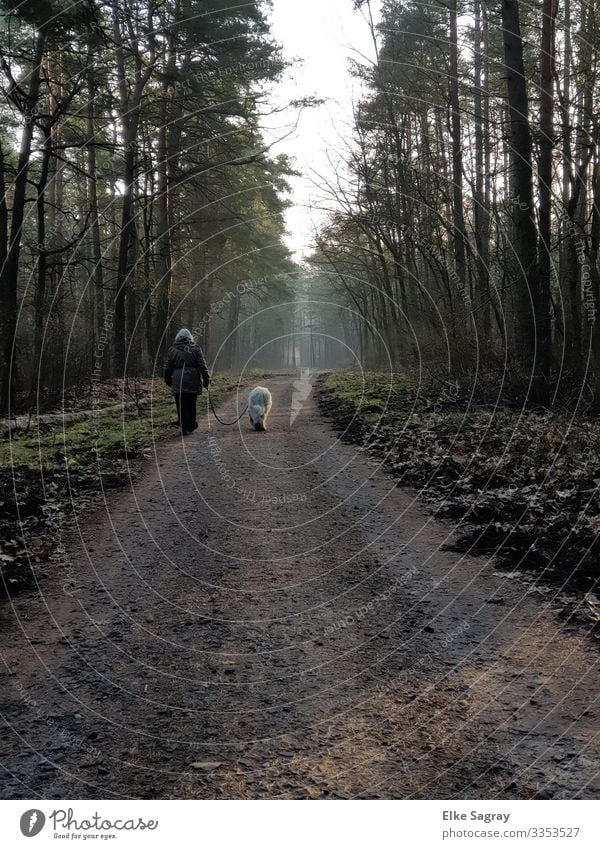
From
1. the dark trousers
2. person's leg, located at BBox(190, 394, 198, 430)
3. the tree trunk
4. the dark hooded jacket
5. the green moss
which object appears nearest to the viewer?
the green moss

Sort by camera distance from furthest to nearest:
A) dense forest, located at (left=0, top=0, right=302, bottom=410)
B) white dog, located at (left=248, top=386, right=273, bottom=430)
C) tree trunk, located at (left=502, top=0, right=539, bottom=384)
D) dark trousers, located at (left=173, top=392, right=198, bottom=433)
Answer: white dog, located at (left=248, top=386, right=273, bottom=430) → dark trousers, located at (left=173, top=392, right=198, bottom=433) → tree trunk, located at (left=502, top=0, right=539, bottom=384) → dense forest, located at (left=0, top=0, right=302, bottom=410)

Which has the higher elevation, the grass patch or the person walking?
the person walking

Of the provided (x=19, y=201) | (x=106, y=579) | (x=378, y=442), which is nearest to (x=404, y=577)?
(x=106, y=579)

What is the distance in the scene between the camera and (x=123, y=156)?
2141cm

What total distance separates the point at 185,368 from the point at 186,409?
972mm

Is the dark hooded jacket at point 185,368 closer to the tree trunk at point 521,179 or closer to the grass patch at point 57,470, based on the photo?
the grass patch at point 57,470

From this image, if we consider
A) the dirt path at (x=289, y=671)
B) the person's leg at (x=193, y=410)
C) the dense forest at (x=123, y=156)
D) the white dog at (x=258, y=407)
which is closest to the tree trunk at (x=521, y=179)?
the dense forest at (x=123, y=156)

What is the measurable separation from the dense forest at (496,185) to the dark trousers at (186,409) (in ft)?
18.0

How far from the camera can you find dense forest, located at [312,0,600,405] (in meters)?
12.1

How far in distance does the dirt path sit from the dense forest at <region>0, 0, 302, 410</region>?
3.65 metres

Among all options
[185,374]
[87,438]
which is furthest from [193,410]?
[87,438]

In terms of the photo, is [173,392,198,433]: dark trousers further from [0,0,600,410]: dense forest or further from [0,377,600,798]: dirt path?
[0,377,600,798]: dirt path

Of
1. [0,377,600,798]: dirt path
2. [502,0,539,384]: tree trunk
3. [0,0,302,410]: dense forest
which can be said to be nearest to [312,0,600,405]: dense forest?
[502,0,539,384]: tree trunk
